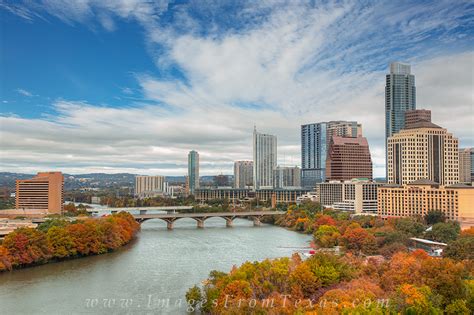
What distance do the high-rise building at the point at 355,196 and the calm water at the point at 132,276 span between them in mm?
21969

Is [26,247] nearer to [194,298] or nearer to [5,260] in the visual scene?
[5,260]

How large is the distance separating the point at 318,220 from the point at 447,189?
1152 centimetres

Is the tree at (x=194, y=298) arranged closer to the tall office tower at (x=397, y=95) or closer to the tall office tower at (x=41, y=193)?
the tall office tower at (x=41, y=193)

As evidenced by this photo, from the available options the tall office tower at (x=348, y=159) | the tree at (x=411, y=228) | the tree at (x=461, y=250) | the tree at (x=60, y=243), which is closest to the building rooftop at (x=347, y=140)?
the tall office tower at (x=348, y=159)

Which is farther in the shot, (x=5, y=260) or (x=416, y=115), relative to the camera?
(x=416, y=115)

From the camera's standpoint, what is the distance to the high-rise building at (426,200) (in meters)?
41.4

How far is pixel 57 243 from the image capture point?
1196 inches

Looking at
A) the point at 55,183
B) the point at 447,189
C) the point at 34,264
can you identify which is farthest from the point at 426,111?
the point at 34,264

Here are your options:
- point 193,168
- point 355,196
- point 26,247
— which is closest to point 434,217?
point 355,196

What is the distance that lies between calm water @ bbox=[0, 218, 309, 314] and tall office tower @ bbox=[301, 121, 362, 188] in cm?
8076

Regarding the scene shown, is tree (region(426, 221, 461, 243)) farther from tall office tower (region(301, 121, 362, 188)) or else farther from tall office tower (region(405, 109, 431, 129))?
tall office tower (region(301, 121, 362, 188))

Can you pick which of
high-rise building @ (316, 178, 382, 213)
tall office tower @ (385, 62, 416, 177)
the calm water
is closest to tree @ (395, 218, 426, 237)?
the calm water

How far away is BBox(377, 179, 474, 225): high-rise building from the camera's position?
136ft

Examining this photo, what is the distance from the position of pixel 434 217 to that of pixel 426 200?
4512 millimetres
